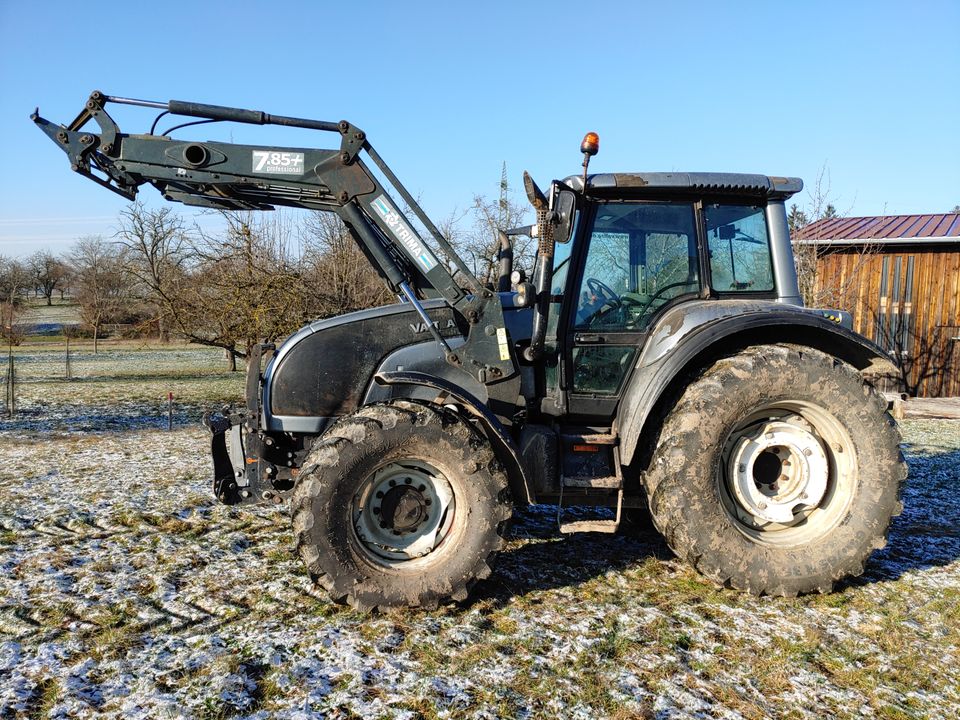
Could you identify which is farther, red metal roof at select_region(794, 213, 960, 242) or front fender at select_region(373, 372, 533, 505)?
red metal roof at select_region(794, 213, 960, 242)

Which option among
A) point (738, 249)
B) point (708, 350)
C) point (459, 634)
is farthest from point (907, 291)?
point (459, 634)

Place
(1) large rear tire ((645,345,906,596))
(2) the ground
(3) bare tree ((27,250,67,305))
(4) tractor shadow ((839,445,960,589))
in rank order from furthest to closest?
1. (3) bare tree ((27,250,67,305))
2. (4) tractor shadow ((839,445,960,589))
3. (1) large rear tire ((645,345,906,596))
4. (2) the ground

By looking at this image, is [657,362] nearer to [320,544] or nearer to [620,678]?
[620,678]

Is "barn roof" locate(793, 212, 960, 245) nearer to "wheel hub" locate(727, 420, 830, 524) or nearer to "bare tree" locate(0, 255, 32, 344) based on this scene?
"wheel hub" locate(727, 420, 830, 524)

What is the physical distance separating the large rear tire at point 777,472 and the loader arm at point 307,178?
3.92 ft

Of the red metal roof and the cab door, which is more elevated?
the red metal roof

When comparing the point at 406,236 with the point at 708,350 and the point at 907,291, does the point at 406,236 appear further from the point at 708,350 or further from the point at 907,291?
the point at 907,291

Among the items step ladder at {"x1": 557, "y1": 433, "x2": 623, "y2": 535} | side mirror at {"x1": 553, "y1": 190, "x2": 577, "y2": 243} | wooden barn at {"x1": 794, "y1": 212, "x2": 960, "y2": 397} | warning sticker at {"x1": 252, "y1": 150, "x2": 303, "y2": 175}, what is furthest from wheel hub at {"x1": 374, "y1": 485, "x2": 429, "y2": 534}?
wooden barn at {"x1": 794, "y1": 212, "x2": 960, "y2": 397}

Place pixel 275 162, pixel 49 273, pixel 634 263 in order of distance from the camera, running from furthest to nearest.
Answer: pixel 49 273 → pixel 634 263 → pixel 275 162

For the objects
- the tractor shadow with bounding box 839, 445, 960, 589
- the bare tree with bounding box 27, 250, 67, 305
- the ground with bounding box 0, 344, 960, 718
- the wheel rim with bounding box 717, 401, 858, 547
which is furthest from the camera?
the bare tree with bounding box 27, 250, 67, 305

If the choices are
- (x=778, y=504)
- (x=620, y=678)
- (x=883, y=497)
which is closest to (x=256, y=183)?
(x=620, y=678)

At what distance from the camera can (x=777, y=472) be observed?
421cm

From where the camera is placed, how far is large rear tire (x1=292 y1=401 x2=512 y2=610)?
365 centimetres

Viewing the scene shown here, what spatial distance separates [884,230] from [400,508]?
16291 millimetres
